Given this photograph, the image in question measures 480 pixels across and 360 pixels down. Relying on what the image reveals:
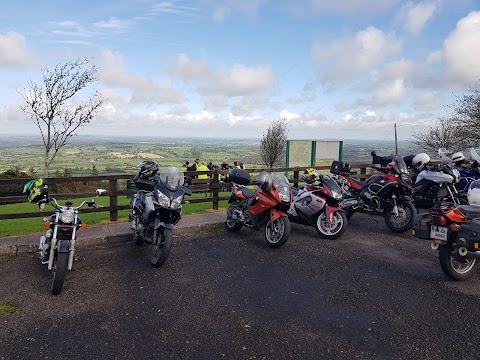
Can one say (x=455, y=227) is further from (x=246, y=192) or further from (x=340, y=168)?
(x=340, y=168)

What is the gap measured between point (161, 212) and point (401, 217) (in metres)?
4.91

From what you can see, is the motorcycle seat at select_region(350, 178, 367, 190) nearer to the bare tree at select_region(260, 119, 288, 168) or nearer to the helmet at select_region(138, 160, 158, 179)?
the helmet at select_region(138, 160, 158, 179)

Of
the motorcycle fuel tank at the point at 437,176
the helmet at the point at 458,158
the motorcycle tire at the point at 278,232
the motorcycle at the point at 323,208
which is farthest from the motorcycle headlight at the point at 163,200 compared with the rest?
the helmet at the point at 458,158

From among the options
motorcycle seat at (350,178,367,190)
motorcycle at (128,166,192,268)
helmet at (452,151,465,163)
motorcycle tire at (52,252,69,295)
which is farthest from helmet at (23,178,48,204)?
helmet at (452,151,465,163)

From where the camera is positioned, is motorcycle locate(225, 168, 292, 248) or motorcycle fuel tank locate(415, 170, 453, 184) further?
motorcycle fuel tank locate(415, 170, 453, 184)

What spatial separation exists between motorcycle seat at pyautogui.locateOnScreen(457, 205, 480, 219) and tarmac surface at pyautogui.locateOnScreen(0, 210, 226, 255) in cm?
466

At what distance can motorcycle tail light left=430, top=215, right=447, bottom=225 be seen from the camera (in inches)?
181

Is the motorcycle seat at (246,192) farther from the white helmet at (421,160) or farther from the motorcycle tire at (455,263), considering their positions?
the white helmet at (421,160)

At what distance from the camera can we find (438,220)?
4660 millimetres

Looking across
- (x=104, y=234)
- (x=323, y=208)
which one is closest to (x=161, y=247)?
(x=104, y=234)

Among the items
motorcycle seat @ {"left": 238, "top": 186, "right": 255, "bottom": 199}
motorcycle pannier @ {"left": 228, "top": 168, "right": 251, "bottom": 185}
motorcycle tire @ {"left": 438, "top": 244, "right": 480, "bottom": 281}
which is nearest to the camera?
motorcycle tire @ {"left": 438, "top": 244, "right": 480, "bottom": 281}

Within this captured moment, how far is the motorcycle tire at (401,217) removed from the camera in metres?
7.34

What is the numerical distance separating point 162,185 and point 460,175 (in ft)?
23.4

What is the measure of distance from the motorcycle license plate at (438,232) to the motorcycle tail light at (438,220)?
0.20 feet
